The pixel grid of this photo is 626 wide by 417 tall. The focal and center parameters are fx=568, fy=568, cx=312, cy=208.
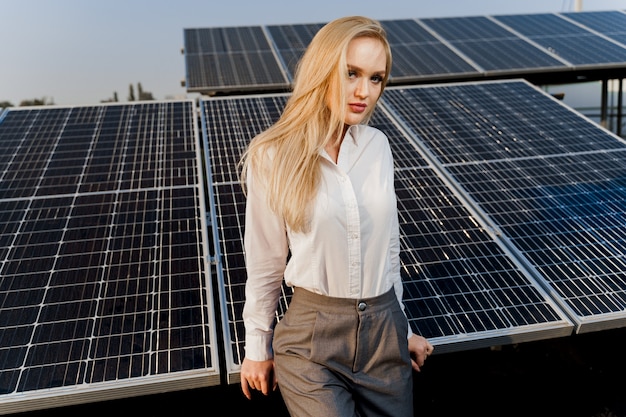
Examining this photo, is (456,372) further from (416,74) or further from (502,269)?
(416,74)

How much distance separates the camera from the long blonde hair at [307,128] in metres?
2.38

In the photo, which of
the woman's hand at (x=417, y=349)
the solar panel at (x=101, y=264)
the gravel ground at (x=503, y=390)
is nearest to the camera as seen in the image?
the woman's hand at (x=417, y=349)

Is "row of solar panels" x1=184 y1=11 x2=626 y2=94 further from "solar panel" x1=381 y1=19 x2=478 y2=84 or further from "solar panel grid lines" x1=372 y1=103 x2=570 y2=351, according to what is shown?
"solar panel grid lines" x1=372 y1=103 x2=570 y2=351

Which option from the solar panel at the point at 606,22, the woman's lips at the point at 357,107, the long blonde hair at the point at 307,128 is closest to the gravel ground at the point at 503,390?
the long blonde hair at the point at 307,128

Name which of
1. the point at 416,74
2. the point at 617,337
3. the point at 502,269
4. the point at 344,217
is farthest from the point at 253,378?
the point at 416,74

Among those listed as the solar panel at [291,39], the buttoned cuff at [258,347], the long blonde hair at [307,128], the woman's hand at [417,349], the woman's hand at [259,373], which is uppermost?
the long blonde hair at [307,128]

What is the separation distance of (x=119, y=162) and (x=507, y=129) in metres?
4.01

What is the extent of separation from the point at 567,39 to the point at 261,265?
11194mm

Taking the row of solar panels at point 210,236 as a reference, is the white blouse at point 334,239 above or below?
above

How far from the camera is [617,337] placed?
600 centimetres

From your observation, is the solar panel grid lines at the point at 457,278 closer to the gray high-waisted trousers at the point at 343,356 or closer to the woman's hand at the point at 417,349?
the woman's hand at the point at 417,349

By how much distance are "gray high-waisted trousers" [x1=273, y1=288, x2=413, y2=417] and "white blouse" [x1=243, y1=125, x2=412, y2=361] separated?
2.8 inches

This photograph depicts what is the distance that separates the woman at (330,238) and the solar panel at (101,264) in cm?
103

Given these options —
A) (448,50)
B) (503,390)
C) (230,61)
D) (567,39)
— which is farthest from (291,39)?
(503,390)
